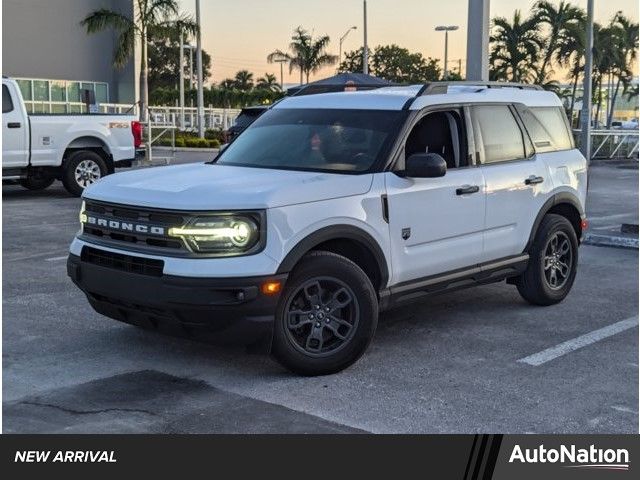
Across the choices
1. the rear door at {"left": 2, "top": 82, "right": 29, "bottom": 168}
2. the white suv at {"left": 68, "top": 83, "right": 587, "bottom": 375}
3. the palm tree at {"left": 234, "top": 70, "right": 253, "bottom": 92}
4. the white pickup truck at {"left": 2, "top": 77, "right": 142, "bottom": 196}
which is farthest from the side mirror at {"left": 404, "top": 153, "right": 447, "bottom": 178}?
the palm tree at {"left": 234, "top": 70, "right": 253, "bottom": 92}

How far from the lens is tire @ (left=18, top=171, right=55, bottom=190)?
605 inches

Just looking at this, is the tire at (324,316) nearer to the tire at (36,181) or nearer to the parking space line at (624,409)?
the parking space line at (624,409)

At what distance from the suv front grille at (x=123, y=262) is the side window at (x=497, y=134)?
282 cm

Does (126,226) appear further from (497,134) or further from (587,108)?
(587,108)

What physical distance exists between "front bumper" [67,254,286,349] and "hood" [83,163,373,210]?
44 centimetres

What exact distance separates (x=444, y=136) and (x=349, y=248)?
140 centimetres

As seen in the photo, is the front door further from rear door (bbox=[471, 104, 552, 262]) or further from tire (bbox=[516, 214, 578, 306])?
tire (bbox=[516, 214, 578, 306])

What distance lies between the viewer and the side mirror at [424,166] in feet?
19.1

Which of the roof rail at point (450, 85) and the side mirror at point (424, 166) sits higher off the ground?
the roof rail at point (450, 85)

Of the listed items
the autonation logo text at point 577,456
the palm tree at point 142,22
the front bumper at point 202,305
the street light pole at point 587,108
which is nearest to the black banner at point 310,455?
the autonation logo text at point 577,456

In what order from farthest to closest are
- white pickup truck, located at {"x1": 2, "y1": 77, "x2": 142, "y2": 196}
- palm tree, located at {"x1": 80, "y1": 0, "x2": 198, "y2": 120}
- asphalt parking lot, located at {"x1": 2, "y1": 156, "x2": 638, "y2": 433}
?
1. palm tree, located at {"x1": 80, "y1": 0, "x2": 198, "y2": 120}
2. white pickup truck, located at {"x1": 2, "y1": 77, "x2": 142, "y2": 196}
3. asphalt parking lot, located at {"x1": 2, "y1": 156, "x2": 638, "y2": 433}

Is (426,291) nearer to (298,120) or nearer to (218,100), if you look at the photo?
(298,120)

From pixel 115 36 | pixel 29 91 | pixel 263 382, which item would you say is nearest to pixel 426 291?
pixel 263 382

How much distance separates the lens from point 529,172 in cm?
712
